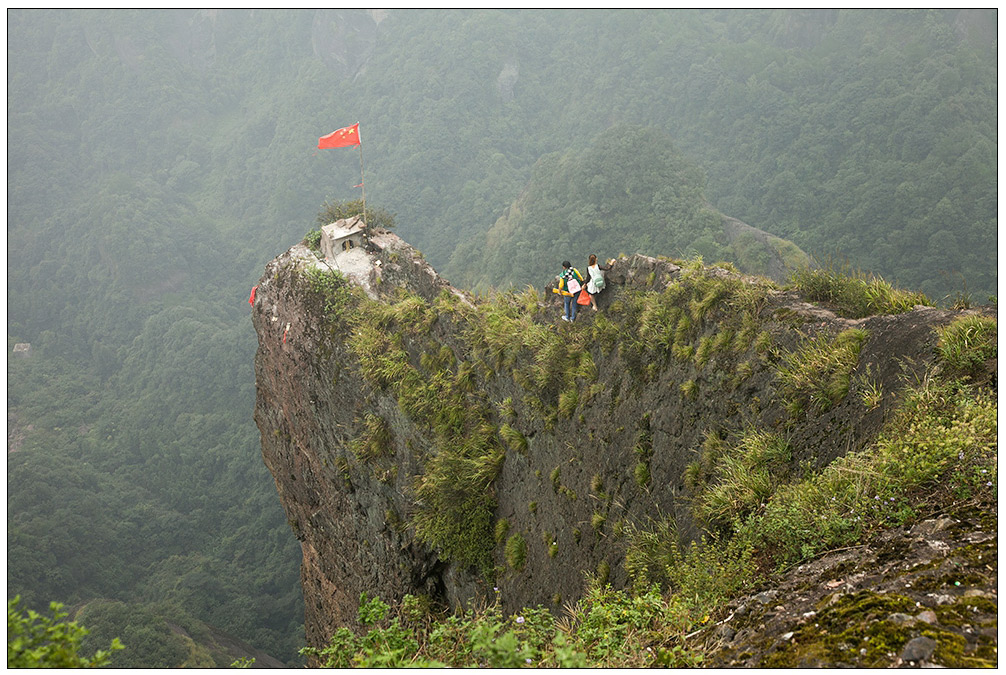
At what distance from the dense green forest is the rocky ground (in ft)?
125

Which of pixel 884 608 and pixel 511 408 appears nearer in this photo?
pixel 884 608

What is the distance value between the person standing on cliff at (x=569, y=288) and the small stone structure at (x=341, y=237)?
7.19m

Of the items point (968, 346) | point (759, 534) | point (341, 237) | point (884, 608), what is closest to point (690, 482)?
point (759, 534)

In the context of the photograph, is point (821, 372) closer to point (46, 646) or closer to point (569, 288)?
point (569, 288)

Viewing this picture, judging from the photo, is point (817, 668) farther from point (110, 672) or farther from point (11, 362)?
point (11, 362)

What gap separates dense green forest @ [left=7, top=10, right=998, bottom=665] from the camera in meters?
59.8

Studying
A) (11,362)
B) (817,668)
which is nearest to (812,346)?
(817,668)

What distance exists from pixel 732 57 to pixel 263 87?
108905 mm

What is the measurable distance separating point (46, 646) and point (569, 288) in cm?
852

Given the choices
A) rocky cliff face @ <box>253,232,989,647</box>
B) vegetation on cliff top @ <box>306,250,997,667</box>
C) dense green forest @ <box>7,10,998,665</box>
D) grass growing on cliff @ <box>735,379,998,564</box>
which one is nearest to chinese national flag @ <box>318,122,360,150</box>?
rocky cliff face @ <box>253,232,989,647</box>

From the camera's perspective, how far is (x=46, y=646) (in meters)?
4.68

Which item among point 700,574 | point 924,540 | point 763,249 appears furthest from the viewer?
point 763,249

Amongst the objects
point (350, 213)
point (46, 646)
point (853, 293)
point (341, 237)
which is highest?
point (350, 213)

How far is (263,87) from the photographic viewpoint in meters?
153
